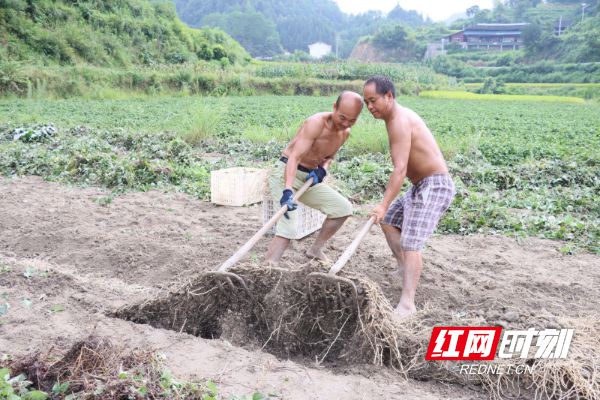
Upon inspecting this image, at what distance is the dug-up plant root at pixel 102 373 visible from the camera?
8.20 feet

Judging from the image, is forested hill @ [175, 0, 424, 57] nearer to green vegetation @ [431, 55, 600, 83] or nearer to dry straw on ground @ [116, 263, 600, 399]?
green vegetation @ [431, 55, 600, 83]

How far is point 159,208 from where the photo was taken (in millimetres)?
6660

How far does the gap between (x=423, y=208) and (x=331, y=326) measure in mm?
1173

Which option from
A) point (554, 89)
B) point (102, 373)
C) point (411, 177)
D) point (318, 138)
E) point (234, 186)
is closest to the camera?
point (102, 373)

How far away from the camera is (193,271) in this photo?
463cm

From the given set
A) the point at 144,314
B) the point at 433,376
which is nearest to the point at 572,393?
the point at 433,376

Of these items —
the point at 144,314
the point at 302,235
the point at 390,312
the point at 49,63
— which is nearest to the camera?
the point at 390,312

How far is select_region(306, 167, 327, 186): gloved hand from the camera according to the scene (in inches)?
182

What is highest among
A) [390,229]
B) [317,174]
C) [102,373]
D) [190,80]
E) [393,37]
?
[393,37]

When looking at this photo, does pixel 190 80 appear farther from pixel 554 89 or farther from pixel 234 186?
pixel 554 89

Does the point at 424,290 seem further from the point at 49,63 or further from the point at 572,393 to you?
the point at 49,63

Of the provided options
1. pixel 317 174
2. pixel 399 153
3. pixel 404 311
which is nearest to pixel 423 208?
pixel 399 153

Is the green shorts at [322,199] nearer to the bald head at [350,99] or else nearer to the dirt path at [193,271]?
the dirt path at [193,271]

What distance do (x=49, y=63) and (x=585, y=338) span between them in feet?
103
